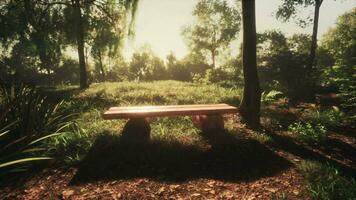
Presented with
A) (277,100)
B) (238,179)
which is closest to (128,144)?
(238,179)

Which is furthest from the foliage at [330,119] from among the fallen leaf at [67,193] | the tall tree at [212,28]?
the tall tree at [212,28]

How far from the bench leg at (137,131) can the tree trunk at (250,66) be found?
280 centimetres

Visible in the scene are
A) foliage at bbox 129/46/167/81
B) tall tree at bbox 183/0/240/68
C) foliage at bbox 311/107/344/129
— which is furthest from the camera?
foliage at bbox 129/46/167/81

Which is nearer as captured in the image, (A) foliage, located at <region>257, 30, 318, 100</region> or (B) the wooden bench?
(B) the wooden bench

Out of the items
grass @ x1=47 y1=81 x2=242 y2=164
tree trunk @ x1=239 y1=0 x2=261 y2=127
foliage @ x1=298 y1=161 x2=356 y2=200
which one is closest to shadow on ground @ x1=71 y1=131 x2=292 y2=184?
grass @ x1=47 y1=81 x2=242 y2=164

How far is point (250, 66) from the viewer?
22.5 feet

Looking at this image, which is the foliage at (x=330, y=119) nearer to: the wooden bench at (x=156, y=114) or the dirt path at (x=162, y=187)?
the dirt path at (x=162, y=187)

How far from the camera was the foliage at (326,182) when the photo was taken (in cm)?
349

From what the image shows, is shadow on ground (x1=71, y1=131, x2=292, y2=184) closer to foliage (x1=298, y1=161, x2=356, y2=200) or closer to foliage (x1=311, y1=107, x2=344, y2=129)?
foliage (x1=298, y1=161, x2=356, y2=200)

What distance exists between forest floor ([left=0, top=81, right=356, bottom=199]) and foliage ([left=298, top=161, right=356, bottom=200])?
0.6 inches

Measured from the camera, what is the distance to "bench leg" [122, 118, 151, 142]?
566 cm

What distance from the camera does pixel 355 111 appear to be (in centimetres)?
737

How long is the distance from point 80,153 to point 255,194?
3311mm

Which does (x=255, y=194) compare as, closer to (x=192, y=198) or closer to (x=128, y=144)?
(x=192, y=198)
